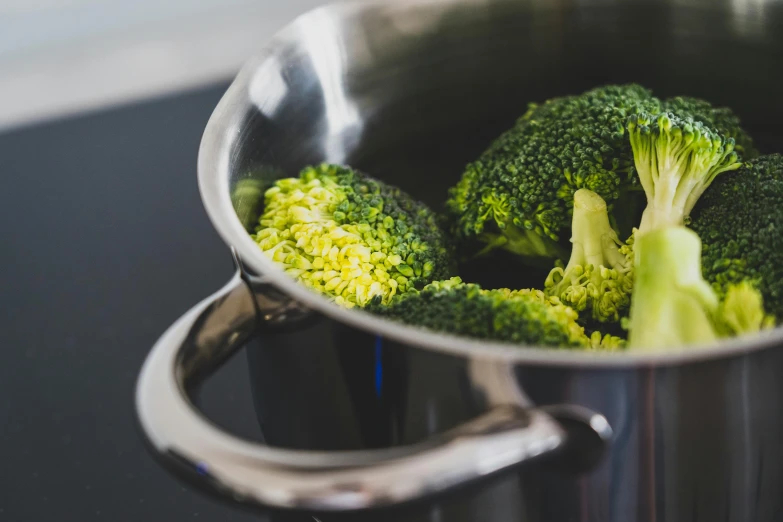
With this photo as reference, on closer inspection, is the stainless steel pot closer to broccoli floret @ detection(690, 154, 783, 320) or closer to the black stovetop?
broccoli floret @ detection(690, 154, 783, 320)

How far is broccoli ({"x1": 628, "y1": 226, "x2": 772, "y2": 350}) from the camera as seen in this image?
2.00 ft

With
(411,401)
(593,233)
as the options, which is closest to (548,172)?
(593,233)

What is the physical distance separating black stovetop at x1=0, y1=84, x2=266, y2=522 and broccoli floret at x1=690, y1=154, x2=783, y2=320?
52 cm

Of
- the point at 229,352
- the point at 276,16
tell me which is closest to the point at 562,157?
the point at 229,352

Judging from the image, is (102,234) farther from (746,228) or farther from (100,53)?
(746,228)

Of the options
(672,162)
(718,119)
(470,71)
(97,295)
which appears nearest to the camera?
(672,162)

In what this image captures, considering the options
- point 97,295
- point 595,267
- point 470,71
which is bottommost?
point 97,295

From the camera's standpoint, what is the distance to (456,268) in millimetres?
907

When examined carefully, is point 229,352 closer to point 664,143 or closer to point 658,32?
point 664,143

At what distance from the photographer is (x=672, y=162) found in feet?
2.49

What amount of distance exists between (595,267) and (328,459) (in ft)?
1.28

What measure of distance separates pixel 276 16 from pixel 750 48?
1.03 metres

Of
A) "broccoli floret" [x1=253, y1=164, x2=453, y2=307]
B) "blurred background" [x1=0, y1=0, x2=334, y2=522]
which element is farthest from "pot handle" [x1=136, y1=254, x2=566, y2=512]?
"blurred background" [x1=0, y1=0, x2=334, y2=522]

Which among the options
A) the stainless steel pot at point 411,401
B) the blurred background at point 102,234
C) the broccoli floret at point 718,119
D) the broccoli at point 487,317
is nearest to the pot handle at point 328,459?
the stainless steel pot at point 411,401
